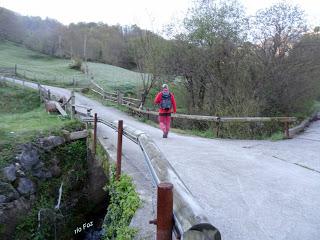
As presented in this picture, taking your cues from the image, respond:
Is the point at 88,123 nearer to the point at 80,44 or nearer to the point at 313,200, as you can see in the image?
the point at 313,200

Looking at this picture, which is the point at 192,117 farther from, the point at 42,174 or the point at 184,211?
the point at 184,211

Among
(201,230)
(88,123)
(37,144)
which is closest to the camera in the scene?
(201,230)

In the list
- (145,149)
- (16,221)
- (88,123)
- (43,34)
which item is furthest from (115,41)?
(145,149)

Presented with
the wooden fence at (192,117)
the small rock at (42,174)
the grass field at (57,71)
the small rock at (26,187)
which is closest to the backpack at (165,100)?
the wooden fence at (192,117)

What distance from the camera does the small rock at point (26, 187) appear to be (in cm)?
971

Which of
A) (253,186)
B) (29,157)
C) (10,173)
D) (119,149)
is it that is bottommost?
(10,173)

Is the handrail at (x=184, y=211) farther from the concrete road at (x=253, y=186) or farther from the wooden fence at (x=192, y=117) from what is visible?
the wooden fence at (x=192, y=117)

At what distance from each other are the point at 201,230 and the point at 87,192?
10093 mm

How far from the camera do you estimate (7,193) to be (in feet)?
30.6

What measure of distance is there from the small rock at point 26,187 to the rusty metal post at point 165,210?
27.4ft

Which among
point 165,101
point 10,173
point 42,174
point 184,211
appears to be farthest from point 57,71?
point 184,211

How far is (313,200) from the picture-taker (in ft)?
20.1

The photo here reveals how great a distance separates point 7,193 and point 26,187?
0.64 meters

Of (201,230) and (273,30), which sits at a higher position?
(273,30)
